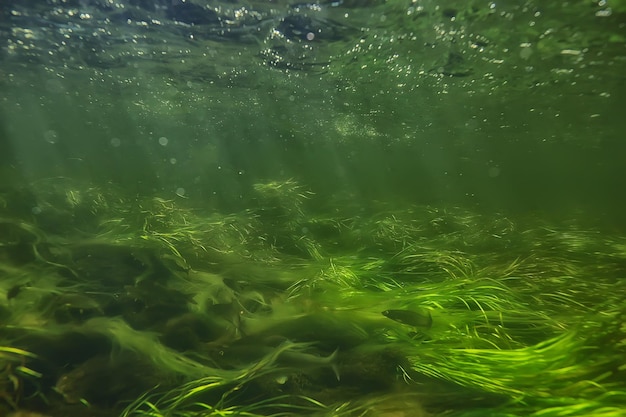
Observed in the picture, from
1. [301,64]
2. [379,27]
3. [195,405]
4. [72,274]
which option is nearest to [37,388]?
[195,405]

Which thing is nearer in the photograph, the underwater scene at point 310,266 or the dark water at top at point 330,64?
the underwater scene at point 310,266

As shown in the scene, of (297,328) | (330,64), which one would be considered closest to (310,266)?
(297,328)

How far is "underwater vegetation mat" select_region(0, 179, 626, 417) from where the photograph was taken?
9.65 feet

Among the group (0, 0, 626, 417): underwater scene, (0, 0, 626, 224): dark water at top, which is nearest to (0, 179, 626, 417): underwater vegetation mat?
(0, 0, 626, 417): underwater scene

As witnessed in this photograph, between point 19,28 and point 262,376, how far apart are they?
1556 centimetres

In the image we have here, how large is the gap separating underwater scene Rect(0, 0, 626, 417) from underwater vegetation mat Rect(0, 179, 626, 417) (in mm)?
23

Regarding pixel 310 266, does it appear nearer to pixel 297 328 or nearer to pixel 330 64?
pixel 297 328

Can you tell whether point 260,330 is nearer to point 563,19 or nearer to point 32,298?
point 32,298

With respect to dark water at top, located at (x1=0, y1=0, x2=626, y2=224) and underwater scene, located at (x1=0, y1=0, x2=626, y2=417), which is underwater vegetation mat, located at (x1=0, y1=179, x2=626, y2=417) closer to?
underwater scene, located at (x1=0, y1=0, x2=626, y2=417)

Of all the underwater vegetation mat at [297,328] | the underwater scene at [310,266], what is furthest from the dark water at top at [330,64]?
the underwater vegetation mat at [297,328]

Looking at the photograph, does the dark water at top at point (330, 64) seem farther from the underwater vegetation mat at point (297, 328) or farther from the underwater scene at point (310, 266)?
the underwater vegetation mat at point (297, 328)

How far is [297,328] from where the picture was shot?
3.98m

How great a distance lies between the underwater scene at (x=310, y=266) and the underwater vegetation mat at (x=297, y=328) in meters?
0.02

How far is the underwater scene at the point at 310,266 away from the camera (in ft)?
10.0
